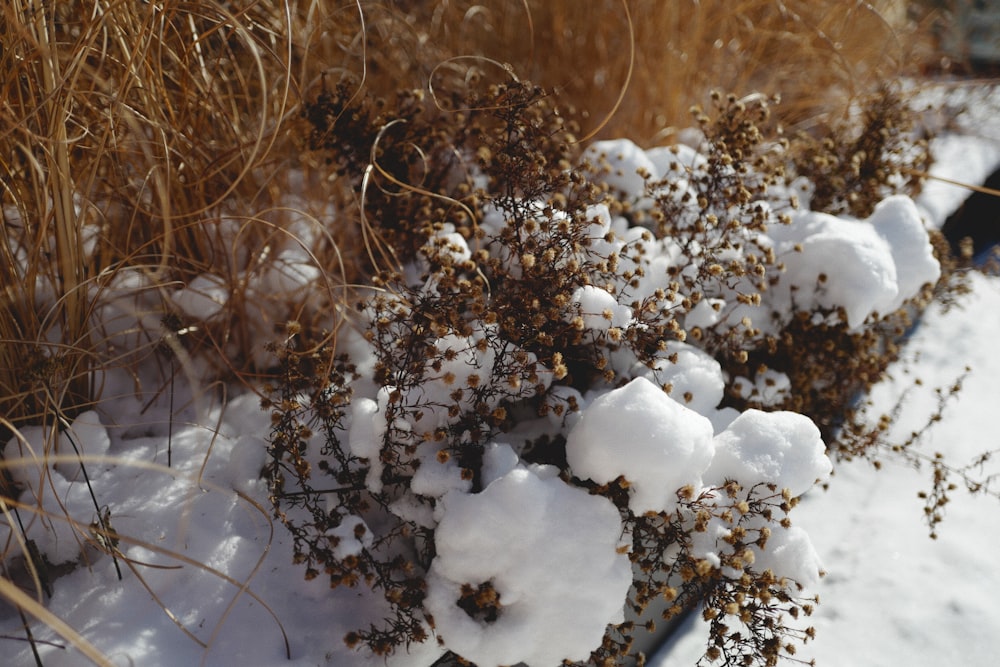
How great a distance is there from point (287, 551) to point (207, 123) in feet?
3.20

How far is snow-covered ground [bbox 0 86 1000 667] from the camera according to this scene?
3.61 feet

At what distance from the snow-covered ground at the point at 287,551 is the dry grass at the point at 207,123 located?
0.47ft

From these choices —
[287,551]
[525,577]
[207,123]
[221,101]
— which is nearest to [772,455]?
[525,577]

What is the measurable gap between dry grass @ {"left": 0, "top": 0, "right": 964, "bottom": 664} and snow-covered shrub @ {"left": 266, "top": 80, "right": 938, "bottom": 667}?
179 millimetres

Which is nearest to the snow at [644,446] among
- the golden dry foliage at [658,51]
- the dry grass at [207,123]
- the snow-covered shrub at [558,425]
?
the snow-covered shrub at [558,425]

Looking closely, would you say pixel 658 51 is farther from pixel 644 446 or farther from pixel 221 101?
pixel 644 446

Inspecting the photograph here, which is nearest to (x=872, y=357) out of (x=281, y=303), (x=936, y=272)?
(x=936, y=272)

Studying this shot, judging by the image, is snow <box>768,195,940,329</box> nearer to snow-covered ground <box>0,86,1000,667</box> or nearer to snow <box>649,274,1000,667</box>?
snow-covered ground <box>0,86,1000,667</box>

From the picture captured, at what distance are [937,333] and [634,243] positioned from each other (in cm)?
156

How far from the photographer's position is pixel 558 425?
1.31 metres

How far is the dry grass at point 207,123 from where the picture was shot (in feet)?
3.91

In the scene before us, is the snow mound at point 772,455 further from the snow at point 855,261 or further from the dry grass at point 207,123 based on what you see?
the dry grass at point 207,123

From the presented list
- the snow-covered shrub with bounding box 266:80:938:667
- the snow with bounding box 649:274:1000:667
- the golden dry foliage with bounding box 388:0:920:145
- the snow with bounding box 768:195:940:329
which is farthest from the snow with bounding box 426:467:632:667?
the golden dry foliage with bounding box 388:0:920:145

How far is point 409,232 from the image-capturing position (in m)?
1.58
